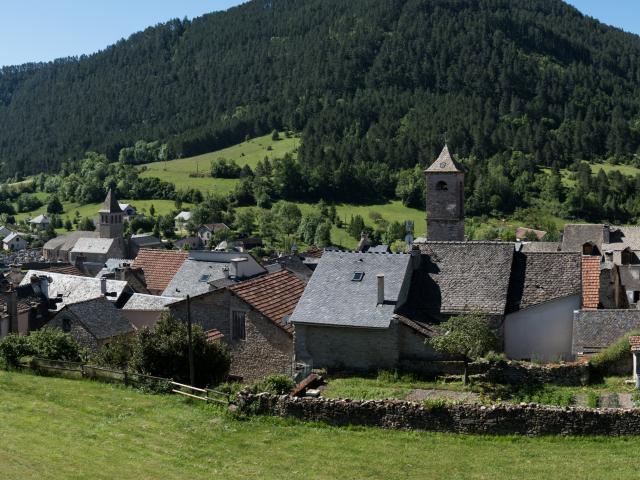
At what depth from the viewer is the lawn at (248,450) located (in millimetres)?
16281

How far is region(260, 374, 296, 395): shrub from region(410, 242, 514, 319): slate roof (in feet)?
24.0

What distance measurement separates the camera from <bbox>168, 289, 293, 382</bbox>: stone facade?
29281 millimetres

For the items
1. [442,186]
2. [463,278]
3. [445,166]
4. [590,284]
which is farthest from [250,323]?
[445,166]


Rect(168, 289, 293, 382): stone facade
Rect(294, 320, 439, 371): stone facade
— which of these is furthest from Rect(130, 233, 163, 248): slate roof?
Rect(294, 320, 439, 371): stone facade

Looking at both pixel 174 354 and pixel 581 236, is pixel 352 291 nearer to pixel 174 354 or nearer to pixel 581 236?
pixel 174 354

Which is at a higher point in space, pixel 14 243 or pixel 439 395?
pixel 439 395

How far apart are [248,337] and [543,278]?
11397mm

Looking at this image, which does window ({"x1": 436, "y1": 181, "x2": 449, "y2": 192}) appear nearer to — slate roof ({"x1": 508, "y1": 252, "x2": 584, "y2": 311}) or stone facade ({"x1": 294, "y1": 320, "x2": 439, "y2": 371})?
slate roof ({"x1": 508, "y1": 252, "x2": 584, "y2": 311})

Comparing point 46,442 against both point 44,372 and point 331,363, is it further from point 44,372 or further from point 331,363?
point 331,363

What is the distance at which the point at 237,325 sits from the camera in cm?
3048

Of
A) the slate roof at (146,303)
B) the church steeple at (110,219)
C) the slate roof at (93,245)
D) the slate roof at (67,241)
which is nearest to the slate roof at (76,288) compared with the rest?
the slate roof at (146,303)

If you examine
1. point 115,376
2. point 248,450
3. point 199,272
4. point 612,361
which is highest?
point 199,272

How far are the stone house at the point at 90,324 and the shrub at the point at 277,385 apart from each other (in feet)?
48.0

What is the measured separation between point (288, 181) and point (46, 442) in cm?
14542
